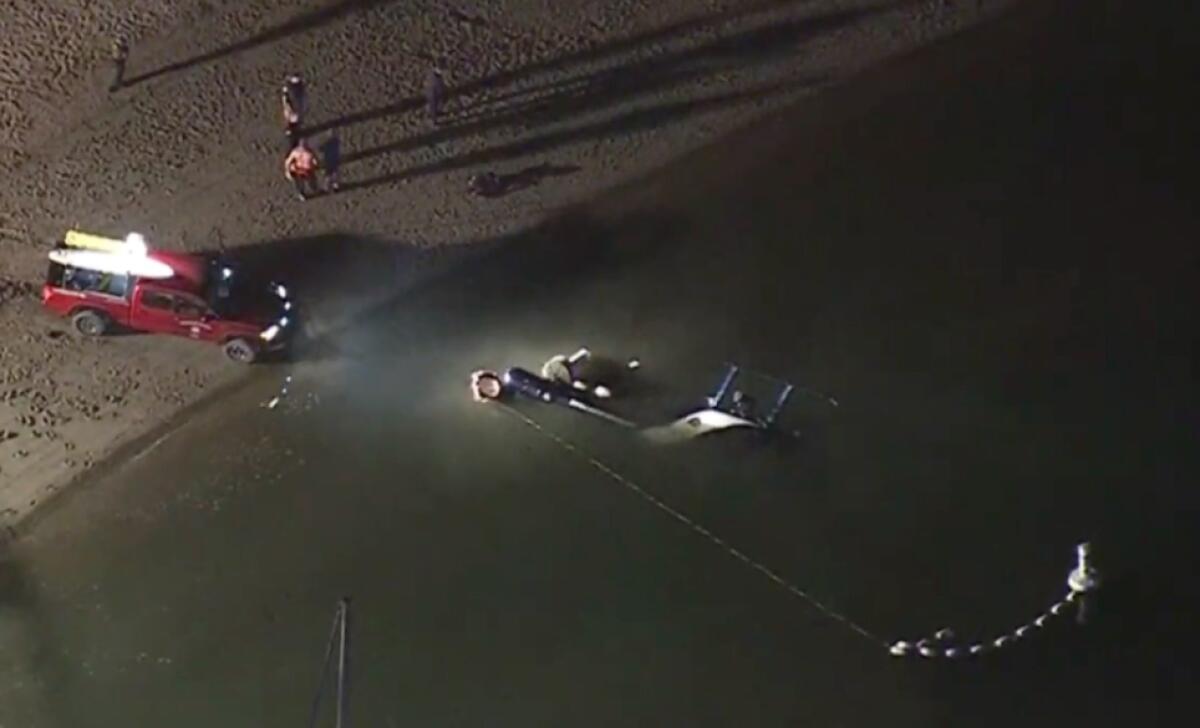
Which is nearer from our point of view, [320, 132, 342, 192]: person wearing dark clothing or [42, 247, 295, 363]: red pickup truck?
[42, 247, 295, 363]: red pickup truck

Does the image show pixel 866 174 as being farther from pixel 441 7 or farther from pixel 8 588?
pixel 8 588

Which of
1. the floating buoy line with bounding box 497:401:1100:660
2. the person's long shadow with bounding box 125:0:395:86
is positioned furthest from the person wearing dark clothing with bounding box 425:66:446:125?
the floating buoy line with bounding box 497:401:1100:660

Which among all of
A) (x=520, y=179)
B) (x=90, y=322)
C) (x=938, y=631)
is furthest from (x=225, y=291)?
(x=938, y=631)

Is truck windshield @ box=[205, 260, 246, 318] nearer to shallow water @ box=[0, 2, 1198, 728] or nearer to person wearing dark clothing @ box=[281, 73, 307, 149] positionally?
shallow water @ box=[0, 2, 1198, 728]

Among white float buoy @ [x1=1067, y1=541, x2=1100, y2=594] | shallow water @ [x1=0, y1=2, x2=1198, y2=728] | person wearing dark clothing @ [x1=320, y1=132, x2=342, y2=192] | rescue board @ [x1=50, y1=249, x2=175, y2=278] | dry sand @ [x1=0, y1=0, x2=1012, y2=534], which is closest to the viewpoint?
shallow water @ [x1=0, y1=2, x2=1198, y2=728]

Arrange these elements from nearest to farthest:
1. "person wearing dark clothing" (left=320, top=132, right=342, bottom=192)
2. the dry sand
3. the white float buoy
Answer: the white float buoy
the dry sand
"person wearing dark clothing" (left=320, top=132, right=342, bottom=192)

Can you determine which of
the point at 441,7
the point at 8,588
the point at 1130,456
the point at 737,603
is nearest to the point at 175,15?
the point at 441,7

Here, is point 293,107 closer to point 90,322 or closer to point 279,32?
point 279,32
